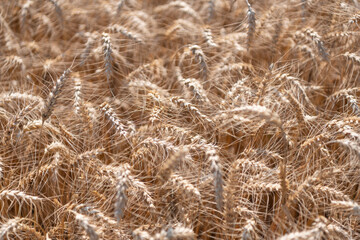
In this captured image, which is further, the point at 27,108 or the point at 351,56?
the point at 351,56

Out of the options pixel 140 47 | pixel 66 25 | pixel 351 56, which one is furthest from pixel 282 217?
pixel 66 25

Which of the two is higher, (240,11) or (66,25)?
(240,11)

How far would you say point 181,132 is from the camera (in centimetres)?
202

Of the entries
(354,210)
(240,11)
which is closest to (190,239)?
(354,210)

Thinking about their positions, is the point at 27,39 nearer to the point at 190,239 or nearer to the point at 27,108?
the point at 27,108

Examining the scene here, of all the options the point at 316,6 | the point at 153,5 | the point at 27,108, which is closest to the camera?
the point at 27,108

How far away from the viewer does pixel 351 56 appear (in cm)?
234

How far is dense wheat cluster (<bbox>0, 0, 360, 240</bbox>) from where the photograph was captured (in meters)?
1.77

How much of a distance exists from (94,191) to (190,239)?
52 cm

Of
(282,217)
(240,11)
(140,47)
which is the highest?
(240,11)

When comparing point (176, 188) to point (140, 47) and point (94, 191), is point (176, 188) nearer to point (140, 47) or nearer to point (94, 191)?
point (94, 191)

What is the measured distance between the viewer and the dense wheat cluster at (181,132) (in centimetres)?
177

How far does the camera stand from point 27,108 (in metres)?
2.07

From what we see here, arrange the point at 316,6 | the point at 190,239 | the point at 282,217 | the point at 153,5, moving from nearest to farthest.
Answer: the point at 190,239
the point at 282,217
the point at 316,6
the point at 153,5
